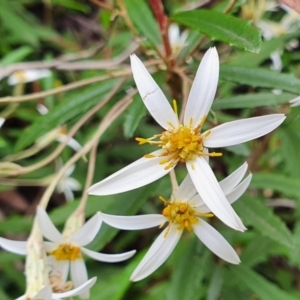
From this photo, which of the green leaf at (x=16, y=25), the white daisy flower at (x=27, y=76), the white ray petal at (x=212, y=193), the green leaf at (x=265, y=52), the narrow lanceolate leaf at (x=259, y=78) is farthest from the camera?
the green leaf at (x=16, y=25)

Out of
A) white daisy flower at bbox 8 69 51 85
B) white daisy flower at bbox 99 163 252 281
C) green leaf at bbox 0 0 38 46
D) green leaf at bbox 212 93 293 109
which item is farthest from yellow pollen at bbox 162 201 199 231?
green leaf at bbox 0 0 38 46

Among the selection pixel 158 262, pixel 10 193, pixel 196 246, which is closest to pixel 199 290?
pixel 196 246

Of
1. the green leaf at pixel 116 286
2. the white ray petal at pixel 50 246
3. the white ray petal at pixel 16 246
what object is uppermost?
the white ray petal at pixel 16 246

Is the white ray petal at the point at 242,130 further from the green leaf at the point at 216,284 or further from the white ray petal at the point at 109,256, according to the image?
the green leaf at the point at 216,284

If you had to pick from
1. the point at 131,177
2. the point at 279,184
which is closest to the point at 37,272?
the point at 131,177

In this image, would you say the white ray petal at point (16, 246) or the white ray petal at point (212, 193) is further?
the white ray petal at point (16, 246)

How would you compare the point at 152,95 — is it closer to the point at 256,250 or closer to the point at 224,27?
the point at 224,27

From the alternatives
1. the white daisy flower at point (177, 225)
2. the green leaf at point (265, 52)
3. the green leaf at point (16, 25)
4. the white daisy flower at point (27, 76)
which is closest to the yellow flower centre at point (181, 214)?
the white daisy flower at point (177, 225)

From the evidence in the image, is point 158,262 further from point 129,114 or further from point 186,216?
point 129,114
